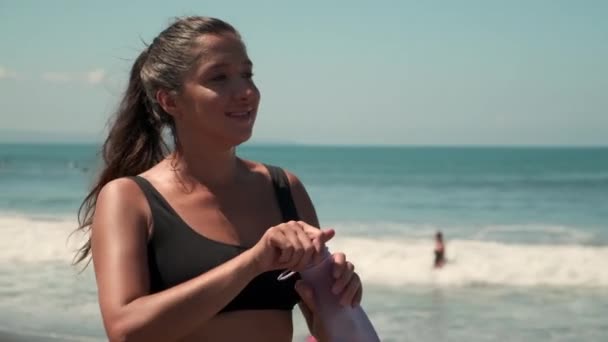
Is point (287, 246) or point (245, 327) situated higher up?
point (287, 246)

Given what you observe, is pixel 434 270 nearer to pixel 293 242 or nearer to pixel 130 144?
pixel 130 144

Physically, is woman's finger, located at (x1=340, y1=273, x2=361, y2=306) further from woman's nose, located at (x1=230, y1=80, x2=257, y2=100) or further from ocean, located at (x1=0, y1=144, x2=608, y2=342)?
ocean, located at (x1=0, y1=144, x2=608, y2=342)

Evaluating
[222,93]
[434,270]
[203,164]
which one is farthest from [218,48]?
[434,270]

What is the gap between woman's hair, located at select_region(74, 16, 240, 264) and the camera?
6.54 feet

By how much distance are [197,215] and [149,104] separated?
13.8 inches

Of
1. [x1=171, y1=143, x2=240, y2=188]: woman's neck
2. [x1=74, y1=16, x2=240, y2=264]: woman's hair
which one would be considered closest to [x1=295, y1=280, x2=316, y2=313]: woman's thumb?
[x1=171, y1=143, x2=240, y2=188]: woman's neck

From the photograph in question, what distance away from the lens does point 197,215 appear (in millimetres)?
1984

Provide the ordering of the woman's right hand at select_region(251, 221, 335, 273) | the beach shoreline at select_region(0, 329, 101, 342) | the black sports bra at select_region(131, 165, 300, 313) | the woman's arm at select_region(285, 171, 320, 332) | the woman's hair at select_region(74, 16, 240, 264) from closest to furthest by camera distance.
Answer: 1. the woman's right hand at select_region(251, 221, 335, 273)
2. the black sports bra at select_region(131, 165, 300, 313)
3. the woman's hair at select_region(74, 16, 240, 264)
4. the woman's arm at select_region(285, 171, 320, 332)
5. the beach shoreline at select_region(0, 329, 101, 342)

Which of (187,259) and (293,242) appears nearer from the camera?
(293,242)

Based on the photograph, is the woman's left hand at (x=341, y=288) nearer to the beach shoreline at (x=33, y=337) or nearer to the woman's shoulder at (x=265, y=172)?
the woman's shoulder at (x=265, y=172)

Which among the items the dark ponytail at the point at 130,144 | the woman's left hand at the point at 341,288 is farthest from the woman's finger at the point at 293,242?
the dark ponytail at the point at 130,144

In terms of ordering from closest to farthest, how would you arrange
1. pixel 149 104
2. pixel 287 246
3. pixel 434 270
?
1. pixel 287 246
2. pixel 149 104
3. pixel 434 270

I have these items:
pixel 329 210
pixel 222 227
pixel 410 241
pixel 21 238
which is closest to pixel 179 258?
pixel 222 227

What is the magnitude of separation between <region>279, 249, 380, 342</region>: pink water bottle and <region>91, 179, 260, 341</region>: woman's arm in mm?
256
